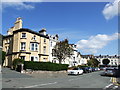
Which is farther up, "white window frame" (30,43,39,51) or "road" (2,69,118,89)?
"white window frame" (30,43,39,51)

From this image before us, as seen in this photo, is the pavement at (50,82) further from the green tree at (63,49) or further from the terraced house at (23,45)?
the green tree at (63,49)

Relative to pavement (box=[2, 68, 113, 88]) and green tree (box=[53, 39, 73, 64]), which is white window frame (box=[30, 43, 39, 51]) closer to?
green tree (box=[53, 39, 73, 64])

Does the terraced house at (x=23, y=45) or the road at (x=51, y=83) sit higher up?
the terraced house at (x=23, y=45)

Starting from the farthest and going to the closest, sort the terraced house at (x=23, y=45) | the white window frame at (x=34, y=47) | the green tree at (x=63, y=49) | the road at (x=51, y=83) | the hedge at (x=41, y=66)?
the green tree at (x=63, y=49), the white window frame at (x=34, y=47), the terraced house at (x=23, y=45), the hedge at (x=41, y=66), the road at (x=51, y=83)

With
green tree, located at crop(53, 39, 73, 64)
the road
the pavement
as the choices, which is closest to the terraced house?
green tree, located at crop(53, 39, 73, 64)

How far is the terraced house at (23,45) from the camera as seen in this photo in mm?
39188

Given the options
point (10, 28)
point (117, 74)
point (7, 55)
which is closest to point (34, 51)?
point (7, 55)

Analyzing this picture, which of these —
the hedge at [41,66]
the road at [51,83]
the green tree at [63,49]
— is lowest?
the road at [51,83]

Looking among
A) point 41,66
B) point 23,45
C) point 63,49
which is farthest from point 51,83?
point 63,49

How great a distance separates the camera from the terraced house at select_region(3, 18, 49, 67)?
129ft

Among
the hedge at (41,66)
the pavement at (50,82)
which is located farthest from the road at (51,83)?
the hedge at (41,66)

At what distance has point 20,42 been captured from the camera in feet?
129

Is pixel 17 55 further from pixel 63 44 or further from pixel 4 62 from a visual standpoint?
pixel 63 44

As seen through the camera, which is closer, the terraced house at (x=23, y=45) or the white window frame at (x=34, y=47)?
the terraced house at (x=23, y=45)
